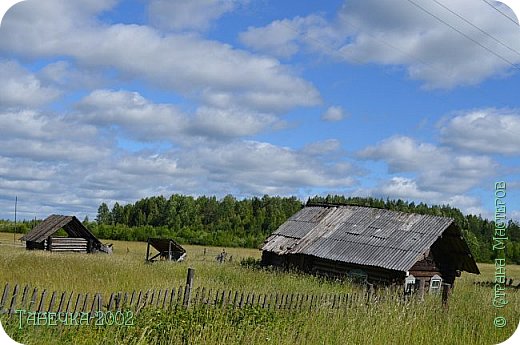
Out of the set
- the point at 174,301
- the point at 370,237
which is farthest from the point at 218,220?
the point at 174,301

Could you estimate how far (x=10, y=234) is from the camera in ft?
173

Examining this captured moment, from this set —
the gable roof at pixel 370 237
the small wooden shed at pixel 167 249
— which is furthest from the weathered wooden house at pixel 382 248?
the small wooden shed at pixel 167 249

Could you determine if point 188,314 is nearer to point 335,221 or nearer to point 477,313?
point 477,313

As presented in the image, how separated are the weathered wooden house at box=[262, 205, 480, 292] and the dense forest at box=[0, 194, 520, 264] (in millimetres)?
28867

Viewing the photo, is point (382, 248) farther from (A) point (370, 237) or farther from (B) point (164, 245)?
(B) point (164, 245)

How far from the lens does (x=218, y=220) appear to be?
7362 centimetres

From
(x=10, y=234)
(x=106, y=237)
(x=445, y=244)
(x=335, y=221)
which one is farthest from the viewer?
(x=106, y=237)

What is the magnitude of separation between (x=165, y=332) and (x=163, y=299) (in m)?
1.61

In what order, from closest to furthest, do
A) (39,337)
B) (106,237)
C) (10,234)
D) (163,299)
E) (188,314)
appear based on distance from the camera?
(39,337) < (188,314) < (163,299) < (10,234) < (106,237)

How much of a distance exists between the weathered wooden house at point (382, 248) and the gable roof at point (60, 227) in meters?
14.7

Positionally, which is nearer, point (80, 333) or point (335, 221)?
point (80, 333)

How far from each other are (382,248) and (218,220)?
55190 mm

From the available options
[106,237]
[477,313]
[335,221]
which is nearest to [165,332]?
[477,313]

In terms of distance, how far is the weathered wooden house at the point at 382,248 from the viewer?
18688 mm
